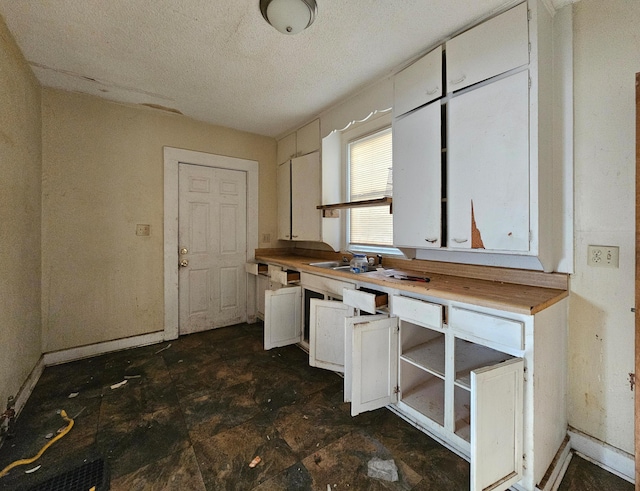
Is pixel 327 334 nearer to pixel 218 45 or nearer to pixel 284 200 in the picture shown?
pixel 284 200

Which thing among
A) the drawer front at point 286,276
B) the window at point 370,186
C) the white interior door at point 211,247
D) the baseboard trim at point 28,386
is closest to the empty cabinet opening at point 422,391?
the window at point 370,186

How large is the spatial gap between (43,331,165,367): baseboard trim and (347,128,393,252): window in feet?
7.92

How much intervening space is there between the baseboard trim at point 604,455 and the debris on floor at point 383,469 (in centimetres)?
107

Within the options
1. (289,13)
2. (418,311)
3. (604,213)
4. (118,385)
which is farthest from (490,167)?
(118,385)

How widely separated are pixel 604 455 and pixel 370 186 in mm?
2441

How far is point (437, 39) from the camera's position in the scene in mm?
1827

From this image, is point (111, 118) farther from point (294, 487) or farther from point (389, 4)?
point (294, 487)

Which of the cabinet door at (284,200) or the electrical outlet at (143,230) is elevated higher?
the cabinet door at (284,200)

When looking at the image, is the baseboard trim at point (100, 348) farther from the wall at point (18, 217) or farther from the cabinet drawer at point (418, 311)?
the cabinet drawer at point (418, 311)

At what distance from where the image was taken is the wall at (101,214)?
249 cm

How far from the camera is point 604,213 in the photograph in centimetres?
145

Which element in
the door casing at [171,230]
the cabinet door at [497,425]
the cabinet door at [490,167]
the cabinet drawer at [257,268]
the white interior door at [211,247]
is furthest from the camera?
the cabinet drawer at [257,268]

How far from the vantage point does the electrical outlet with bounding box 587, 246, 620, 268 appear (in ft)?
4.66

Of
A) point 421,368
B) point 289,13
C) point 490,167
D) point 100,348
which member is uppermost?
point 289,13
